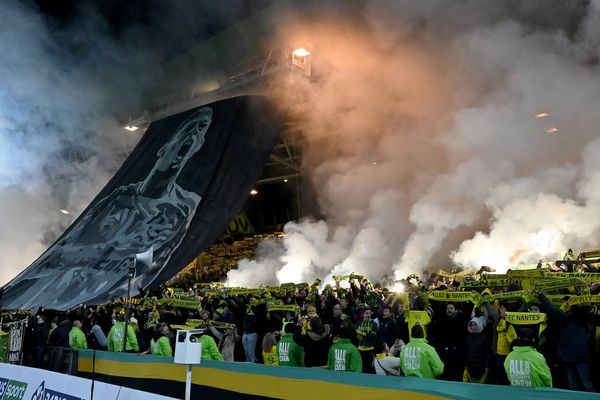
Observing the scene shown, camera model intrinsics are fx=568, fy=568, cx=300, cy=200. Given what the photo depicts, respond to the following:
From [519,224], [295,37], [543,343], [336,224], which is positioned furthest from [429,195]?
[543,343]

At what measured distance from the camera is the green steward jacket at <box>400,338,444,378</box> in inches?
141

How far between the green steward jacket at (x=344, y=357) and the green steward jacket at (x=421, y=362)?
0.50 meters

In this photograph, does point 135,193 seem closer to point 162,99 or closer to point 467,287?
point 162,99

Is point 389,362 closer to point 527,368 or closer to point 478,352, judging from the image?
point 478,352

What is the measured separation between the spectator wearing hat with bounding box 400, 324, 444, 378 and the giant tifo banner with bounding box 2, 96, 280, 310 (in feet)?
19.0

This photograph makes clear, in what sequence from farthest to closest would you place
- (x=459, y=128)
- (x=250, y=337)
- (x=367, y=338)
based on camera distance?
1. (x=459, y=128)
2. (x=250, y=337)
3. (x=367, y=338)

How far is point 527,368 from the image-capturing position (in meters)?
3.29

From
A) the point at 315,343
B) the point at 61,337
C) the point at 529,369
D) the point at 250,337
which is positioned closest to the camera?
the point at 529,369

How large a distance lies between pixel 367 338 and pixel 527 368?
1.73m

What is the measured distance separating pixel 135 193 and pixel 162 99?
407 cm

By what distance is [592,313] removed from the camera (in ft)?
13.0

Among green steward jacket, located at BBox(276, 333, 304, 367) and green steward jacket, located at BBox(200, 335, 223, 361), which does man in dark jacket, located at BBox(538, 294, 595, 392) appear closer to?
green steward jacket, located at BBox(276, 333, 304, 367)

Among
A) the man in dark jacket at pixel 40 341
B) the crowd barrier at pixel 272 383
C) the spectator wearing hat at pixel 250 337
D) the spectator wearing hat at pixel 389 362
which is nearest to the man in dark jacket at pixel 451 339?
the spectator wearing hat at pixel 389 362

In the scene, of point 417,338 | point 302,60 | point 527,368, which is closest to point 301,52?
point 302,60
